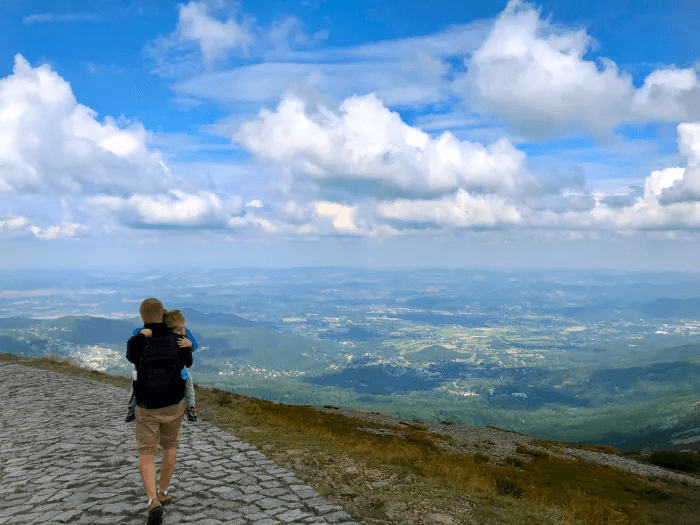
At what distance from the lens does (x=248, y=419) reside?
690 inches

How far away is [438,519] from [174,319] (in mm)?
6269

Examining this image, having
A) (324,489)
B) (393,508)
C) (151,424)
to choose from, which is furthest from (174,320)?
(393,508)

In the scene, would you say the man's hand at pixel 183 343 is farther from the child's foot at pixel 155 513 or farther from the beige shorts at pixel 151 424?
the child's foot at pixel 155 513

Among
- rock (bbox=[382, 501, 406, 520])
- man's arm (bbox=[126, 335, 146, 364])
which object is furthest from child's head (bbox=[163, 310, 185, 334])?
rock (bbox=[382, 501, 406, 520])

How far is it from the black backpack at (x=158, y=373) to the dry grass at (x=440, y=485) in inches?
167

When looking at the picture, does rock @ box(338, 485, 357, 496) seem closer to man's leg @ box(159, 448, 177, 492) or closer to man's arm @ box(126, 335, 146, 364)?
man's leg @ box(159, 448, 177, 492)

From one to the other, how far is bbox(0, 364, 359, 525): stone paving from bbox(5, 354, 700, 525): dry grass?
82cm

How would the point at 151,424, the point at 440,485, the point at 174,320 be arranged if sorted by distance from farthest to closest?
the point at 440,485, the point at 174,320, the point at 151,424

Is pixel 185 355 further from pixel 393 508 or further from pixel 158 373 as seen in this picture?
pixel 393 508

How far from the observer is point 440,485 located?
37.0 feet

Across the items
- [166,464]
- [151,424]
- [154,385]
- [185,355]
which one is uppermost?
[185,355]

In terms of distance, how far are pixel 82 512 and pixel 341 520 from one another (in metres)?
4.72

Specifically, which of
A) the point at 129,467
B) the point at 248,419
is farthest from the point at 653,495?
the point at 129,467

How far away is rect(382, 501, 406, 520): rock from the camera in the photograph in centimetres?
887
